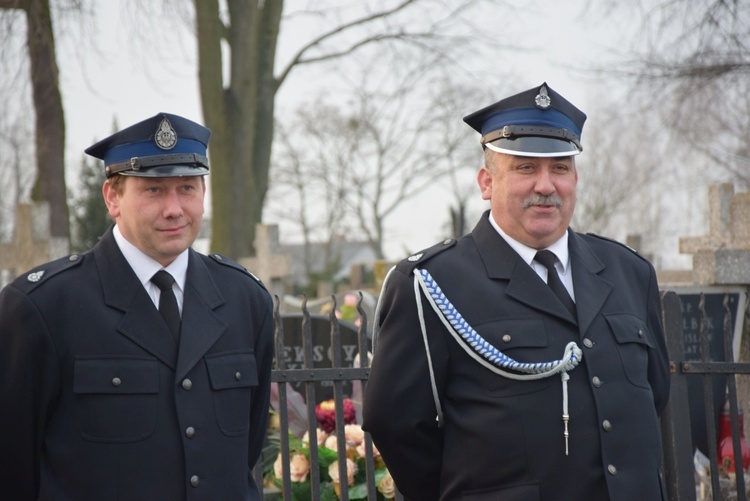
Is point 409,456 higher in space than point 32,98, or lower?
lower

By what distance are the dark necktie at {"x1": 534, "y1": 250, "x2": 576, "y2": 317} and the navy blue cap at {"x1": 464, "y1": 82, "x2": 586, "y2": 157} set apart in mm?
344

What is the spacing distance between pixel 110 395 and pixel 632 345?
5.64 feet

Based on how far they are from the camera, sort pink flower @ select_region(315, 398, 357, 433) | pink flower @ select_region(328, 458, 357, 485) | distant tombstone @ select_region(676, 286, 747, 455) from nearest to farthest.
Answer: pink flower @ select_region(328, 458, 357, 485) < pink flower @ select_region(315, 398, 357, 433) < distant tombstone @ select_region(676, 286, 747, 455)

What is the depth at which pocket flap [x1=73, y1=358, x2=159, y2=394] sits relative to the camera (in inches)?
118

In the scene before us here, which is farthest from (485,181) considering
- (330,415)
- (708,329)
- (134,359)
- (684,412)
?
(708,329)

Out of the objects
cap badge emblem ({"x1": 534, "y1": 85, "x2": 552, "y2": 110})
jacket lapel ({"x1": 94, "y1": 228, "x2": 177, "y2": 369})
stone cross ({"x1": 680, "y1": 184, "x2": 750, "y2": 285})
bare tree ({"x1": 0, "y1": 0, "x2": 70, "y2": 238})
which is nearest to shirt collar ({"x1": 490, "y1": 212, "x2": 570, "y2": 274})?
cap badge emblem ({"x1": 534, "y1": 85, "x2": 552, "y2": 110})

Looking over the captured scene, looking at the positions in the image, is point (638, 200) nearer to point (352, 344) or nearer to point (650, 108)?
point (650, 108)

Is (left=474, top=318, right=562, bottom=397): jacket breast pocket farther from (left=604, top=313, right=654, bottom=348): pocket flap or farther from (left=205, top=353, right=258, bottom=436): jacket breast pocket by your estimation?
(left=205, top=353, right=258, bottom=436): jacket breast pocket

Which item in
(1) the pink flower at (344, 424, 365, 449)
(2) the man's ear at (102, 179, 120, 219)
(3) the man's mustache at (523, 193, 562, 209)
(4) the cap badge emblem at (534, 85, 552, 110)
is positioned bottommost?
(1) the pink flower at (344, 424, 365, 449)

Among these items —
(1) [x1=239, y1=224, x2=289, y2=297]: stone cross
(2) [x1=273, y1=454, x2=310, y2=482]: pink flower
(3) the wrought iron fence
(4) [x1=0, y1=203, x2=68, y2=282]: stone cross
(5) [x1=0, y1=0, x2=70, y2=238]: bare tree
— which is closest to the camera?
(3) the wrought iron fence

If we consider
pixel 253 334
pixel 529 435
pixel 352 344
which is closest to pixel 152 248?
pixel 253 334

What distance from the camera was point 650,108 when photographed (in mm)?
11500

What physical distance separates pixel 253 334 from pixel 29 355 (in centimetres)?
76

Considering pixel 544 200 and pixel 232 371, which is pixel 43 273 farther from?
pixel 544 200
